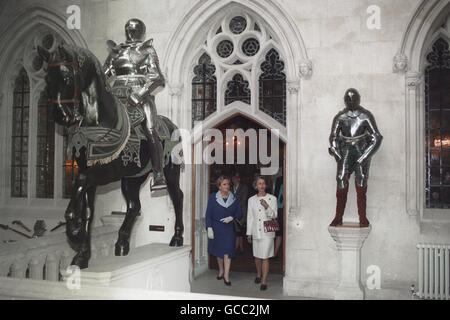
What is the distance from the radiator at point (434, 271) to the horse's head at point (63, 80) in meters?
4.15

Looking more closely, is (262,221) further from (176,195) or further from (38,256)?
(38,256)

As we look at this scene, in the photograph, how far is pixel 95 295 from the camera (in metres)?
3.74

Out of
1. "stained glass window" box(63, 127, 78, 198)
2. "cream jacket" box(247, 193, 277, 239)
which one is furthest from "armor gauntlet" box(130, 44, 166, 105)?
"stained glass window" box(63, 127, 78, 198)

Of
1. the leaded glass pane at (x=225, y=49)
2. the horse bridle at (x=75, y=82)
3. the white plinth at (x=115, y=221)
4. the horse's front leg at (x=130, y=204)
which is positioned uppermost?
the leaded glass pane at (x=225, y=49)

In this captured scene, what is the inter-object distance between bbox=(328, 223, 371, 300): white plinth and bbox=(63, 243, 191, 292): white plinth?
5.81 ft

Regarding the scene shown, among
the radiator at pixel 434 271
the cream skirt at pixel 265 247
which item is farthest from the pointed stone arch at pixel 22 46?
the radiator at pixel 434 271

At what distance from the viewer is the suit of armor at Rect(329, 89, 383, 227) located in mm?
5668

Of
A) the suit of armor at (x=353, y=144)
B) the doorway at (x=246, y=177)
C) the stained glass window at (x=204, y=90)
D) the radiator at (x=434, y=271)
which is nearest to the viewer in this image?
the radiator at (x=434, y=271)

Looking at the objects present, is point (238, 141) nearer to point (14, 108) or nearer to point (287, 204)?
point (287, 204)

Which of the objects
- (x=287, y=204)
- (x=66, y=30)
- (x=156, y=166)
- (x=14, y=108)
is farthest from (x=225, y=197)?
(x=14, y=108)

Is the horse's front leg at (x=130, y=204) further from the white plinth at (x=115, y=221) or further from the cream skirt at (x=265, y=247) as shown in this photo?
the cream skirt at (x=265, y=247)

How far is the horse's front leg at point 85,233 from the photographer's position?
4.37 meters

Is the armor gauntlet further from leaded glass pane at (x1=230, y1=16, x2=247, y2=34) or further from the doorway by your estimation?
the doorway

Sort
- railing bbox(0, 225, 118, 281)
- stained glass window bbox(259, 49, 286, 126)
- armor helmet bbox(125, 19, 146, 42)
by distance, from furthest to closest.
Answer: stained glass window bbox(259, 49, 286, 126)
armor helmet bbox(125, 19, 146, 42)
railing bbox(0, 225, 118, 281)
